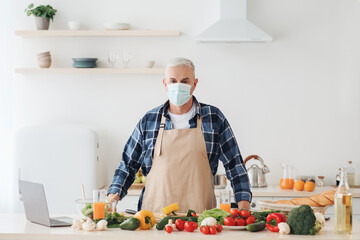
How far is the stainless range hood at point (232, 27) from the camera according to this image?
15.9 ft

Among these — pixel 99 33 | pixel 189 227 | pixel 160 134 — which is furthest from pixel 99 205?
pixel 99 33

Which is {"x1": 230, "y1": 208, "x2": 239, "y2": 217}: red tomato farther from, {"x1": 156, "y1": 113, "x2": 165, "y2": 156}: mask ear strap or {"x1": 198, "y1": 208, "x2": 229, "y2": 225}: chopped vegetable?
{"x1": 156, "y1": 113, "x2": 165, "y2": 156}: mask ear strap

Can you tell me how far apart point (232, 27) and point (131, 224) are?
2573 millimetres

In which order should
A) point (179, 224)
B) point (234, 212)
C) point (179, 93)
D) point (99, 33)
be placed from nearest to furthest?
point (179, 224), point (234, 212), point (179, 93), point (99, 33)

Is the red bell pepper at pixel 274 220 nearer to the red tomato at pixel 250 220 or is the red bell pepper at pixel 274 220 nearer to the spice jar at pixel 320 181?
the red tomato at pixel 250 220

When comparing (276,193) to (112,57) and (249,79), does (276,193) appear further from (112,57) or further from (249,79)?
(112,57)

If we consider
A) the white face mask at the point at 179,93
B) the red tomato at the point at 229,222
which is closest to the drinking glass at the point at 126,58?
the white face mask at the point at 179,93

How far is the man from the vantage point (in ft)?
11.2

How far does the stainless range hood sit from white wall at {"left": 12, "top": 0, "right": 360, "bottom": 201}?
39cm

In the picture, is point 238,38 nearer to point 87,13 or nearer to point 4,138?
point 87,13

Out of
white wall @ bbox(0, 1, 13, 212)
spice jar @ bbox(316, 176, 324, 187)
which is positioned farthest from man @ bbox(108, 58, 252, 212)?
white wall @ bbox(0, 1, 13, 212)

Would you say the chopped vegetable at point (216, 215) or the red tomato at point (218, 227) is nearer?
the red tomato at point (218, 227)

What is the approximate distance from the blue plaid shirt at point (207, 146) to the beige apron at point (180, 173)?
0.04 m

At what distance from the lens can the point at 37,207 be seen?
2.90 metres
